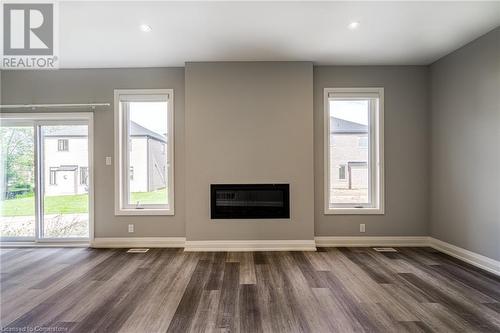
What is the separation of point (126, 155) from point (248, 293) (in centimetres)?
284

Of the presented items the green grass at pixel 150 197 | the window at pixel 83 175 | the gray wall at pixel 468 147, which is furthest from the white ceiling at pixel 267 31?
the green grass at pixel 150 197

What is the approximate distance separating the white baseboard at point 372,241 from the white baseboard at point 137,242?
85.4 inches

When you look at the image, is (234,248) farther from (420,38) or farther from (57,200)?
(420,38)

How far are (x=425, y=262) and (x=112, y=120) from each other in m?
4.86

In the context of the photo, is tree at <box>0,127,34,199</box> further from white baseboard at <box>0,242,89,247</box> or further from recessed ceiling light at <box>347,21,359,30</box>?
recessed ceiling light at <box>347,21,359,30</box>

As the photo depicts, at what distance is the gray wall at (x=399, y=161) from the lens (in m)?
3.86

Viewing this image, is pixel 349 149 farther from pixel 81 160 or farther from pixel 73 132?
pixel 73 132

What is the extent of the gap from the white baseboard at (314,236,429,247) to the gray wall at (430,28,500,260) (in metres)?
0.26

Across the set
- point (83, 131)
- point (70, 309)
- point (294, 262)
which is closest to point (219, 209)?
point (294, 262)

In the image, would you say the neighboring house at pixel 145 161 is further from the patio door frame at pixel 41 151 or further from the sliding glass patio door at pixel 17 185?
the sliding glass patio door at pixel 17 185

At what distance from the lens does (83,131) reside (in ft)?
13.0

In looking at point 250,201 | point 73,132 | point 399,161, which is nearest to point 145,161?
point 73,132

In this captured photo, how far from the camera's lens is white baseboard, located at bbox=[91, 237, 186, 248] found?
3828mm

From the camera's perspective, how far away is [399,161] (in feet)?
12.7
